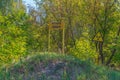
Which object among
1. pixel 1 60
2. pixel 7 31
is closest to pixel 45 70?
pixel 1 60

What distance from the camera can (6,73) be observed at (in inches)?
260

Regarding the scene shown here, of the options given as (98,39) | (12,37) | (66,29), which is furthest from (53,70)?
(66,29)

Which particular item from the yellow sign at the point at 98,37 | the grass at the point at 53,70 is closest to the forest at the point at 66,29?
the yellow sign at the point at 98,37

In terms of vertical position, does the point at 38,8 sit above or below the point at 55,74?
above

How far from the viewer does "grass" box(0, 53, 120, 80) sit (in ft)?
21.2

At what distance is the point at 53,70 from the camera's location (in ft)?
22.1

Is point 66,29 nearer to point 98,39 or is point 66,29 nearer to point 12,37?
point 98,39

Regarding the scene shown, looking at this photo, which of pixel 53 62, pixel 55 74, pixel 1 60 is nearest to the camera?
pixel 55 74

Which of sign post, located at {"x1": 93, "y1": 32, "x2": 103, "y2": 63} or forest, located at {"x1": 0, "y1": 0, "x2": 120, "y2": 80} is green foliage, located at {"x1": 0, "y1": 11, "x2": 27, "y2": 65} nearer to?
forest, located at {"x1": 0, "y1": 0, "x2": 120, "y2": 80}

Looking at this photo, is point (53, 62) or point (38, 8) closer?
point (53, 62)

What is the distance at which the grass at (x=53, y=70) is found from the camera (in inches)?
255

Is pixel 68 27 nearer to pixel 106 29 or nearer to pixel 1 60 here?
pixel 106 29

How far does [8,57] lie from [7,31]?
52.5 inches

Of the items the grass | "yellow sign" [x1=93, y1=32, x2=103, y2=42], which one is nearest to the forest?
"yellow sign" [x1=93, y1=32, x2=103, y2=42]
